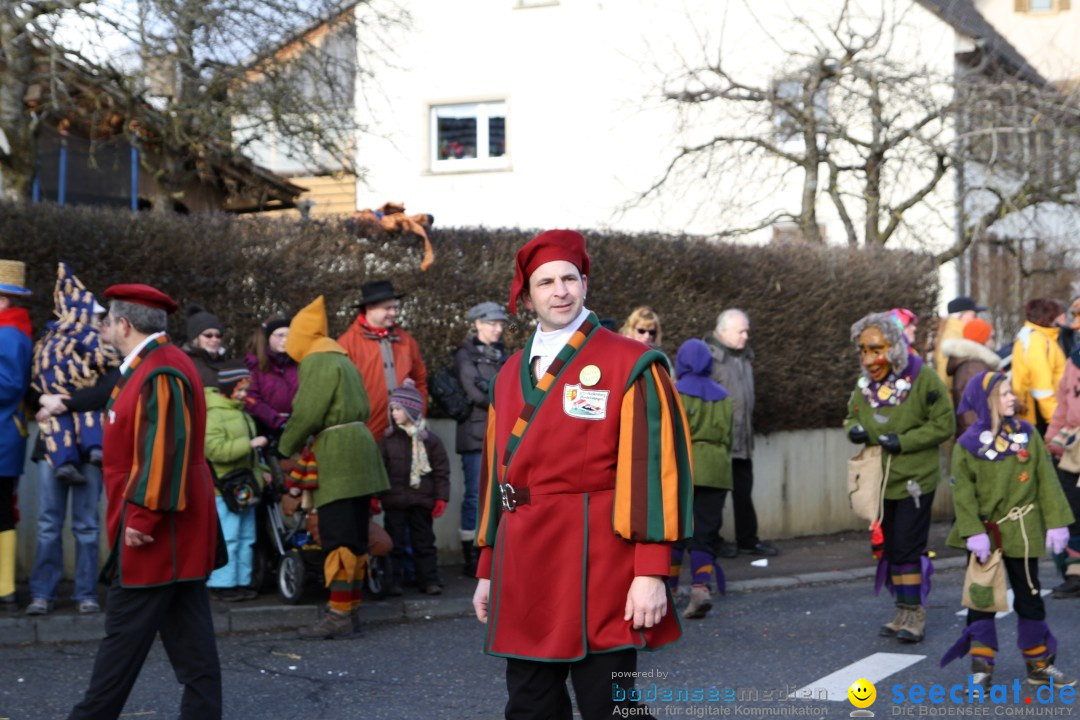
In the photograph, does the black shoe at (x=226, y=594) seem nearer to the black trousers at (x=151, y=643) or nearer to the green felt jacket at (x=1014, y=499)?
the black trousers at (x=151, y=643)

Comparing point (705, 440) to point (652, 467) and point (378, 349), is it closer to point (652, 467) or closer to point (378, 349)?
point (378, 349)

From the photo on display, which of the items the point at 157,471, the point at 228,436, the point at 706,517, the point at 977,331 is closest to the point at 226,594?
the point at 228,436

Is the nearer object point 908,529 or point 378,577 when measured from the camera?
point 908,529

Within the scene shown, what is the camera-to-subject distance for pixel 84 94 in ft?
47.0

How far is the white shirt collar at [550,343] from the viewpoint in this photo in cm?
442

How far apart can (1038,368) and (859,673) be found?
174 inches

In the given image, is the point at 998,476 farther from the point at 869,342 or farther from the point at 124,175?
the point at 124,175

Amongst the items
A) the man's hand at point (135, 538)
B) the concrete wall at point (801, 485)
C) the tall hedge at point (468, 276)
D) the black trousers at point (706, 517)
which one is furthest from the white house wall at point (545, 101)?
the man's hand at point (135, 538)

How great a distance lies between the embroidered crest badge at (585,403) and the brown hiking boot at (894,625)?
458 cm

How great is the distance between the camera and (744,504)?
40.7 feet

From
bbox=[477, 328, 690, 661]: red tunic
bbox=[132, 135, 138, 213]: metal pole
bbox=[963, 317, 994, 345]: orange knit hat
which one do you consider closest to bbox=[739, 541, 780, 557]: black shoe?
bbox=[963, 317, 994, 345]: orange knit hat

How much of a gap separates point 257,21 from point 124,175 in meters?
5.44

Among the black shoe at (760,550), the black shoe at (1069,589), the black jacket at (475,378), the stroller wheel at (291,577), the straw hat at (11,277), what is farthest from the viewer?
the black shoe at (760,550)

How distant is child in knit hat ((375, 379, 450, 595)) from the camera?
31.9 ft
